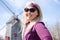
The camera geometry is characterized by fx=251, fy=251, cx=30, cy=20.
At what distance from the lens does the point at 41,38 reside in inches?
104

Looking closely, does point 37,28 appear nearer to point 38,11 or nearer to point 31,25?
point 31,25

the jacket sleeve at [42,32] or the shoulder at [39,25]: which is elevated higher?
the shoulder at [39,25]

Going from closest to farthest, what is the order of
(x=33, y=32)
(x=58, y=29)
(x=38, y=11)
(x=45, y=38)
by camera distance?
(x=45, y=38) < (x=33, y=32) < (x=38, y=11) < (x=58, y=29)

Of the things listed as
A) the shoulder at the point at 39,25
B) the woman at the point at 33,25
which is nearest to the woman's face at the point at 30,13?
the woman at the point at 33,25

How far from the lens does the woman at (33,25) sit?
104 inches

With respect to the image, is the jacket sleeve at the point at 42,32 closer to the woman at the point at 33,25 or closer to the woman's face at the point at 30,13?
the woman at the point at 33,25

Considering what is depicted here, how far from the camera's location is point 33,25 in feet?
9.20

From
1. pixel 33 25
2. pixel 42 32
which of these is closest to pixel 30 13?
pixel 33 25

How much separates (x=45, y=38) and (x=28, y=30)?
0.35 meters

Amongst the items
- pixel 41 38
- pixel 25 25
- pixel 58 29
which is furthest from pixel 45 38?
pixel 58 29

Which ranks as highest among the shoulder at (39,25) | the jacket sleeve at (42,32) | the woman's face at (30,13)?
the woman's face at (30,13)

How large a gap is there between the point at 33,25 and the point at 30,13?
0.71 ft

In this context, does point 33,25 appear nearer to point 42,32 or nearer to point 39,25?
point 39,25

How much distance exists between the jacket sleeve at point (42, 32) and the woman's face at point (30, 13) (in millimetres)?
207
